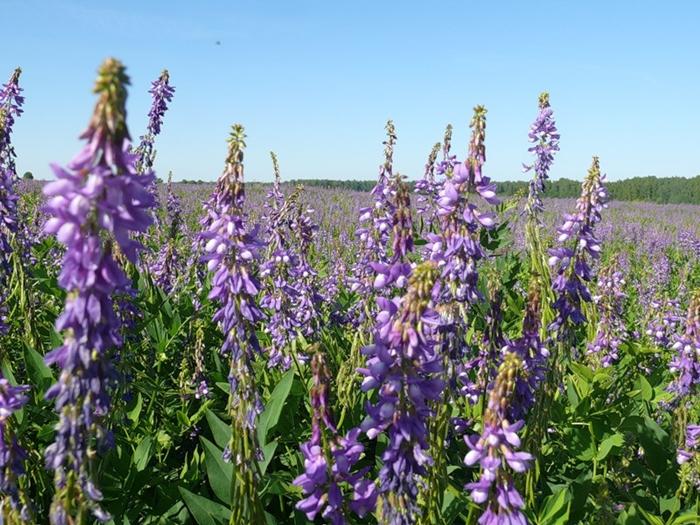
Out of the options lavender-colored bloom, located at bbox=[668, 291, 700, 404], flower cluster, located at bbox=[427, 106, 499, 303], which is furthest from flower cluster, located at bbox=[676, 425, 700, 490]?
flower cluster, located at bbox=[427, 106, 499, 303]

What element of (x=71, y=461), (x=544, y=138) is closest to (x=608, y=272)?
(x=544, y=138)

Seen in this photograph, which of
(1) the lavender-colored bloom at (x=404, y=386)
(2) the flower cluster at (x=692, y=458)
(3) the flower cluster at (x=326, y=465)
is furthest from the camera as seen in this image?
(2) the flower cluster at (x=692, y=458)

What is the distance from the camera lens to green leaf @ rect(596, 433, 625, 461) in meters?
3.26

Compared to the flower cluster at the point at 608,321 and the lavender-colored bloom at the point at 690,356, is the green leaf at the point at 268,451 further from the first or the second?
the flower cluster at the point at 608,321

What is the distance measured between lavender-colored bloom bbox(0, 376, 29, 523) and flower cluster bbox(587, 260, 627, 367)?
13.4 feet

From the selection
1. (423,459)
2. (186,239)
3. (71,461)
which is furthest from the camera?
(186,239)

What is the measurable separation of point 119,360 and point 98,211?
2.12 meters

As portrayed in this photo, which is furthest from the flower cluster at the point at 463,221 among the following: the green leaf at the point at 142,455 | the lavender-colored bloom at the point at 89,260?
the green leaf at the point at 142,455

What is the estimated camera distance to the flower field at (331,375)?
154 cm

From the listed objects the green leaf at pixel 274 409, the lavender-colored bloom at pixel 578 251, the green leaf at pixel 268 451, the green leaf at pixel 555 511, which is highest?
the lavender-colored bloom at pixel 578 251

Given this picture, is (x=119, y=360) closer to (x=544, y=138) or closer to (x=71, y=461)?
(x=71, y=461)

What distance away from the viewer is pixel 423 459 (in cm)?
191

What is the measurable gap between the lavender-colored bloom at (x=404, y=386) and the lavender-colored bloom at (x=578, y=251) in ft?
4.37

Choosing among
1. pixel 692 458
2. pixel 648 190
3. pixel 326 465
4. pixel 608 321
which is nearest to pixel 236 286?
pixel 326 465
